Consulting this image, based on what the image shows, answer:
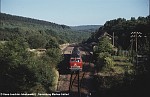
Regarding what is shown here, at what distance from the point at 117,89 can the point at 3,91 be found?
8.57 metres

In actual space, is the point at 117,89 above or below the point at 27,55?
below

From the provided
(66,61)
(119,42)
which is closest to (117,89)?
(66,61)

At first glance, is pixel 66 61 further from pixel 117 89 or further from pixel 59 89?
pixel 117 89

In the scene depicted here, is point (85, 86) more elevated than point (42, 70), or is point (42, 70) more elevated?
point (42, 70)

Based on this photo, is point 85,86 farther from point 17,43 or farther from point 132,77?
point 17,43

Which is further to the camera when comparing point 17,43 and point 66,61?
point 66,61

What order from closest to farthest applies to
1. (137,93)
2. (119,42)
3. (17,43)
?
1. (137,93)
2. (17,43)
3. (119,42)

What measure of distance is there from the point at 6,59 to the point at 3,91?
3.82 meters

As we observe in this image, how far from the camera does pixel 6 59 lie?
25500 mm

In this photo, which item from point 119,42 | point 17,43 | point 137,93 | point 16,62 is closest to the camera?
point 137,93

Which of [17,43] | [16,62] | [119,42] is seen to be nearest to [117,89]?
[16,62]

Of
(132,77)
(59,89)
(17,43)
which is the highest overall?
(17,43)

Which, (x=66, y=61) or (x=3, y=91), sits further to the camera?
(x=66, y=61)

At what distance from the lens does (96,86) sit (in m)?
25.2
